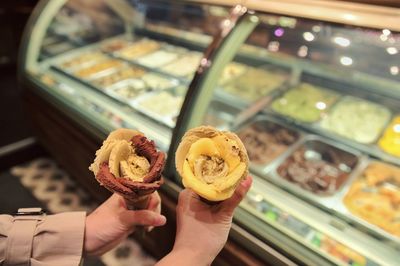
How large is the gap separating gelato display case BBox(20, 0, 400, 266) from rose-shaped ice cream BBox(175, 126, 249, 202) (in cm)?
69

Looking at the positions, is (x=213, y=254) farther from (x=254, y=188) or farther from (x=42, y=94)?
(x=42, y=94)

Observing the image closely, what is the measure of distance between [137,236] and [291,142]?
1.38 meters

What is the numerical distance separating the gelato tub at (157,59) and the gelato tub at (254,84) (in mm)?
751

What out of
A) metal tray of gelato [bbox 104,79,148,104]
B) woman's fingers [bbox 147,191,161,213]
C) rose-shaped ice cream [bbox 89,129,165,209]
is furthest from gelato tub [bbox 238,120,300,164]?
rose-shaped ice cream [bbox 89,129,165,209]

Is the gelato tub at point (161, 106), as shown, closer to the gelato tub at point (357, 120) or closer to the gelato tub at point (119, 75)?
the gelato tub at point (119, 75)

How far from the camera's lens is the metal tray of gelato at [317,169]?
1996 millimetres

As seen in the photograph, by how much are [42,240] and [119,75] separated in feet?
6.13

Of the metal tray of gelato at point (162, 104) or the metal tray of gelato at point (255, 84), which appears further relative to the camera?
the metal tray of gelato at point (255, 84)

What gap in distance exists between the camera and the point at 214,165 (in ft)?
4.21

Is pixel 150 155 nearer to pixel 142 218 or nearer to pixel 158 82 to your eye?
pixel 142 218

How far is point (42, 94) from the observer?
3.12m

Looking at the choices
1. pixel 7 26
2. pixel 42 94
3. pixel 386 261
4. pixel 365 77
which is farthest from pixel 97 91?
pixel 7 26

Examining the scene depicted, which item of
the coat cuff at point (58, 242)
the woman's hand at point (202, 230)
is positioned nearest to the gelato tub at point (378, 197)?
the woman's hand at point (202, 230)

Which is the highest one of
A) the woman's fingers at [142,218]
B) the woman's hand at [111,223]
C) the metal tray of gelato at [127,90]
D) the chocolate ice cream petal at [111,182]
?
the metal tray of gelato at [127,90]
